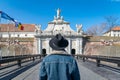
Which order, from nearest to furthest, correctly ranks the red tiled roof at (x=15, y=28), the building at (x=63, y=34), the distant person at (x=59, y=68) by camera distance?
1. the distant person at (x=59, y=68)
2. the building at (x=63, y=34)
3. the red tiled roof at (x=15, y=28)

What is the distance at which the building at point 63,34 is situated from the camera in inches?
3497

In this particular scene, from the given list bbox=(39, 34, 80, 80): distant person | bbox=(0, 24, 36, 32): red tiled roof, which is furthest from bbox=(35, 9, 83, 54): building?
bbox=(39, 34, 80, 80): distant person

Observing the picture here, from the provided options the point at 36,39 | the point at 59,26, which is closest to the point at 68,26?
the point at 59,26

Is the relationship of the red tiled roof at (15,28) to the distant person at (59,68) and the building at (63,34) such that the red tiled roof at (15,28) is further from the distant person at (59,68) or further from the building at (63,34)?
the distant person at (59,68)

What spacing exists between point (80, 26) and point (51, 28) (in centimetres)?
1059

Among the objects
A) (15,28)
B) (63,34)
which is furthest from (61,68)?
(15,28)

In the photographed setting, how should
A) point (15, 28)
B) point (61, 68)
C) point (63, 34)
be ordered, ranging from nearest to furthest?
1. point (61, 68)
2. point (63, 34)
3. point (15, 28)

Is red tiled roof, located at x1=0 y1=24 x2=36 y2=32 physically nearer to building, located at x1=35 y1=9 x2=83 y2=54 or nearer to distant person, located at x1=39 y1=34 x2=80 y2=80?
building, located at x1=35 y1=9 x2=83 y2=54

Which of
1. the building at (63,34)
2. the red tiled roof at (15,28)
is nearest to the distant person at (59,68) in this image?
the building at (63,34)

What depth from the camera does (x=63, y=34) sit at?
90.1 meters

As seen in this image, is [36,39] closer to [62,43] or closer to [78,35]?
[78,35]

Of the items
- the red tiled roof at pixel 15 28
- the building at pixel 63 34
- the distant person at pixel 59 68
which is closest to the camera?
the distant person at pixel 59 68

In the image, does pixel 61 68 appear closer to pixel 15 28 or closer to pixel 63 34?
pixel 63 34

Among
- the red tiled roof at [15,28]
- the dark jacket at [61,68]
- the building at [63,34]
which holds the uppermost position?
the red tiled roof at [15,28]
